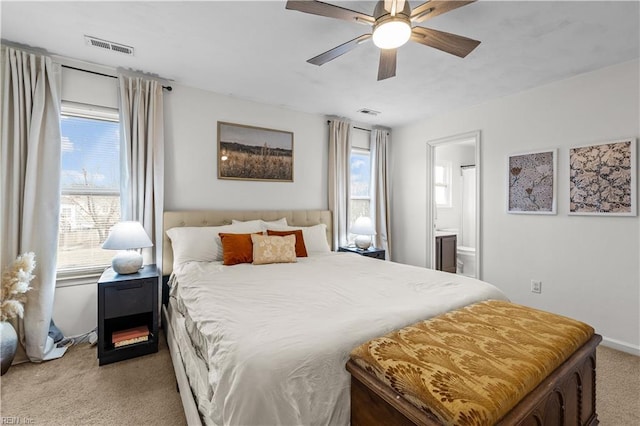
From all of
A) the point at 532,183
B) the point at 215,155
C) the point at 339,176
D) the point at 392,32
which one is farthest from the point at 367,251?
the point at 392,32

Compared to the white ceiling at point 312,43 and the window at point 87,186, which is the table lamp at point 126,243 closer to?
the window at point 87,186

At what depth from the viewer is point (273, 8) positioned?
1.93 metres

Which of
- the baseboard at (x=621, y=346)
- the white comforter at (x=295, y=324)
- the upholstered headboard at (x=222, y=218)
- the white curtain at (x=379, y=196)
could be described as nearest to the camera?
the white comforter at (x=295, y=324)

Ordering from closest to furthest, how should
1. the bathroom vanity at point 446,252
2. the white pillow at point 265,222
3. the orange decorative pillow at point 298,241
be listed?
1. the orange decorative pillow at point 298,241
2. the white pillow at point 265,222
3. the bathroom vanity at point 446,252

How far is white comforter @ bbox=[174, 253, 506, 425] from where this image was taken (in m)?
1.10

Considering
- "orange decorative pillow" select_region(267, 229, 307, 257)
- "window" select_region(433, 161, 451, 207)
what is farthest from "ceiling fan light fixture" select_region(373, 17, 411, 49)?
"window" select_region(433, 161, 451, 207)

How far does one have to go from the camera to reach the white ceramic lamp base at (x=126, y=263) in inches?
99.4

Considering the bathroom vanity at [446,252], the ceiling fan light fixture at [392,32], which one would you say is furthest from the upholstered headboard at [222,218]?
the ceiling fan light fixture at [392,32]

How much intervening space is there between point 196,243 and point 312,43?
2.06 m

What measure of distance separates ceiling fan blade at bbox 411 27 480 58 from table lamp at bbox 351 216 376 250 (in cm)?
249

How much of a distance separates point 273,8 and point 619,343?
13.1 ft

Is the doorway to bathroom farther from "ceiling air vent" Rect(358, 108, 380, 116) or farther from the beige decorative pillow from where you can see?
the beige decorative pillow

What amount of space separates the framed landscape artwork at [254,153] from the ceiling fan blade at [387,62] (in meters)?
1.89

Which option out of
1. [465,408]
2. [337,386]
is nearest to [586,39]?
[465,408]
